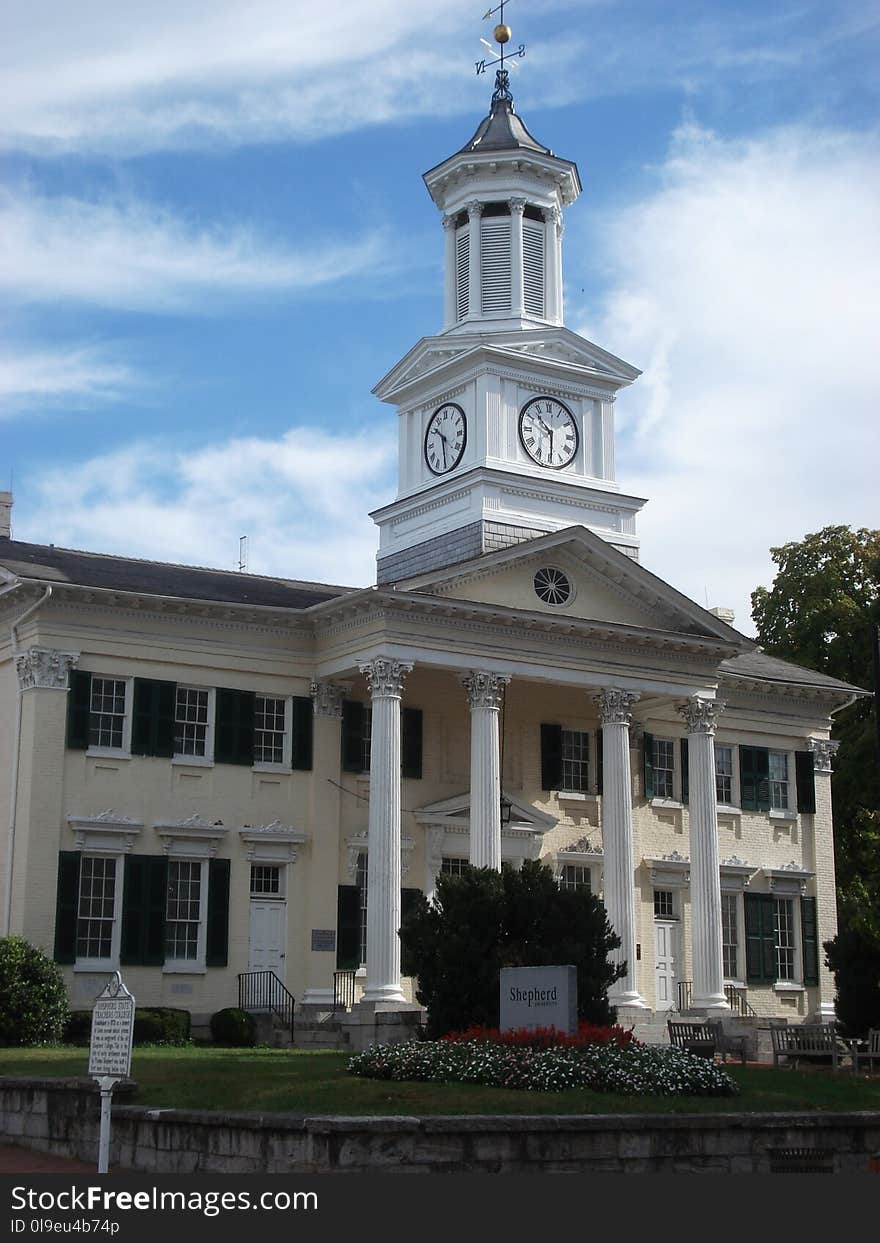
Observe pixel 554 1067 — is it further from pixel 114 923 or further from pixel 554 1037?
pixel 114 923

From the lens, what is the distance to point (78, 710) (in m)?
32.9

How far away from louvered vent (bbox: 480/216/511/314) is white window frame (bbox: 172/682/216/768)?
544 inches

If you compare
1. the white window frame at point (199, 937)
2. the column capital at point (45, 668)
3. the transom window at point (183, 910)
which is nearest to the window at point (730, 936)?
the white window frame at point (199, 937)

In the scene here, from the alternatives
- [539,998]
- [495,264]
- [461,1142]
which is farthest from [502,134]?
[461,1142]

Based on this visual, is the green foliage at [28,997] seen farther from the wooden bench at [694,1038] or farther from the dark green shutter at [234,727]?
the wooden bench at [694,1038]

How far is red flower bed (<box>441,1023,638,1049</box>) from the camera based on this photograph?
2172 cm

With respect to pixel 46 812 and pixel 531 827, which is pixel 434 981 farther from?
pixel 531 827

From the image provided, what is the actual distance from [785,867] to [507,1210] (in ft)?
94.1

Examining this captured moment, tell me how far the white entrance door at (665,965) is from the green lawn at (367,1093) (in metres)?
13.5

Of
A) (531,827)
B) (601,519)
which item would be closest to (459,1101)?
(531,827)

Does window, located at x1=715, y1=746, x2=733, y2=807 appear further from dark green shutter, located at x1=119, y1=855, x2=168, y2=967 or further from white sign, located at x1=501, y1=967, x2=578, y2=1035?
white sign, located at x1=501, y1=967, x2=578, y2=1035

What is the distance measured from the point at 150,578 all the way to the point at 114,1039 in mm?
20082

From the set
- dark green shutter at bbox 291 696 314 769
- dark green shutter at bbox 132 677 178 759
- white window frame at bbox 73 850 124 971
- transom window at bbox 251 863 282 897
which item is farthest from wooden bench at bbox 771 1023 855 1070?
dark green shutter at bbox 132 677 178 759

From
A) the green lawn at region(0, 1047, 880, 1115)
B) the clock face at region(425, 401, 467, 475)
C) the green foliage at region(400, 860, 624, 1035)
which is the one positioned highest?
the clock face at region(425, 401, 467, 475)
